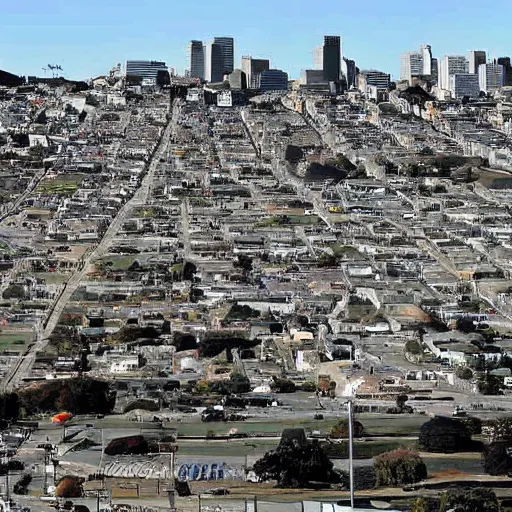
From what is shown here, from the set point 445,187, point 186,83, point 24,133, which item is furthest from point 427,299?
point 186,83

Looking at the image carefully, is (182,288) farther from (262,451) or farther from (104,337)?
A: (262,451)

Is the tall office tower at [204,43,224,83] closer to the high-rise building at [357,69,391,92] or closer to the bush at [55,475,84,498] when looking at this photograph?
the high-rise building at [357,69,391,92]

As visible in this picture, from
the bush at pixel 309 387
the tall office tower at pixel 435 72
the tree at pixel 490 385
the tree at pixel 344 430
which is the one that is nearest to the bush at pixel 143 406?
the bush at pixel 309 387

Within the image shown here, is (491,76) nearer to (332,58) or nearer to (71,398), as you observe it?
(332,58)

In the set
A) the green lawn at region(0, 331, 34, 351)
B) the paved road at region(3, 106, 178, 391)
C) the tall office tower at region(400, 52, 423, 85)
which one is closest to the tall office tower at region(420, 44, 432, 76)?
the tall office tower at region(400, 52, 423, 85)

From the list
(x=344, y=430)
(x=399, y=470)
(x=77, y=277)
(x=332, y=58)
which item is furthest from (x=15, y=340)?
(x=332, y=58)

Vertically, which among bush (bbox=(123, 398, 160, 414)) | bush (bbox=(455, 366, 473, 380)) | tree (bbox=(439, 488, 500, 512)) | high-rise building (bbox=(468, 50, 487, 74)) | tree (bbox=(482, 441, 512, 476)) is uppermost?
high-rise building (bbox=(468, 50, 487, 74))
